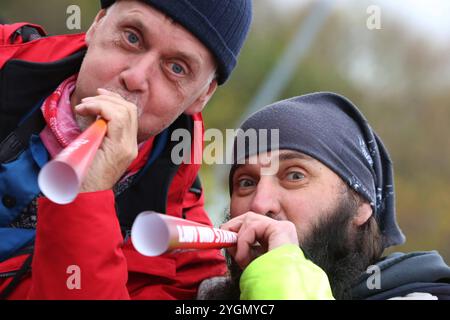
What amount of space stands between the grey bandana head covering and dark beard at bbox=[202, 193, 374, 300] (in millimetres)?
131

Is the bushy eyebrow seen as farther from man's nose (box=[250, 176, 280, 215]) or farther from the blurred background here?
the blurred background

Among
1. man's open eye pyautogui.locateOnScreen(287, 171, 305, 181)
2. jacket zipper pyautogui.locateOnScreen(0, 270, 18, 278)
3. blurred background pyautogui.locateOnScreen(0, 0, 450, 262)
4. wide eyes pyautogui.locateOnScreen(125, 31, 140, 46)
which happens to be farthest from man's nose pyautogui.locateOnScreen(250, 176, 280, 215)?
blurred background pyautogui.locateOnScreen(0, 0, 450, 262)

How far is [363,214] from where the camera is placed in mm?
2711

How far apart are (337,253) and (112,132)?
1.06 m

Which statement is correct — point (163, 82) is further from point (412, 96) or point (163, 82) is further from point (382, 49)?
point (412, 96)

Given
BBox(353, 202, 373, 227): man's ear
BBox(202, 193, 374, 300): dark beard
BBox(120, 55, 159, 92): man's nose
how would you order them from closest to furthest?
BBox(120, 55, 159, 92): man's nose, BBox(202, 193, 374, 300): dark beard, BBox(353, 202, 373, 227): man's ear

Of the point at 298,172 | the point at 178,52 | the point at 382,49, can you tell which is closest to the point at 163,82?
the point at 178,52

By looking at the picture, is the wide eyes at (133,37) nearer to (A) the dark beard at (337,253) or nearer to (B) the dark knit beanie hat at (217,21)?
(B) the dark knit beanie hat at (217,21)

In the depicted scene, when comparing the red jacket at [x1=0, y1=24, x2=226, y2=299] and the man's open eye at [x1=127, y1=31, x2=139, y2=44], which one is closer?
the red jacket at [x1=0, y1=24, x2=226, y2=299]

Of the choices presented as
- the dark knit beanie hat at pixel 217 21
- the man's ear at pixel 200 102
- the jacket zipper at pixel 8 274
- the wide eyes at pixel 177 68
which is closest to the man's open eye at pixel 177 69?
the wide eyes at pixel 177 68

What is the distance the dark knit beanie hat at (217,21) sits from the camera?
2250 mm

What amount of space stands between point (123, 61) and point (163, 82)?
0.15 m

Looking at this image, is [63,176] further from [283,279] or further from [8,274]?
[8,274]

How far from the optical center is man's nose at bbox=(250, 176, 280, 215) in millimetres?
A: 2395
